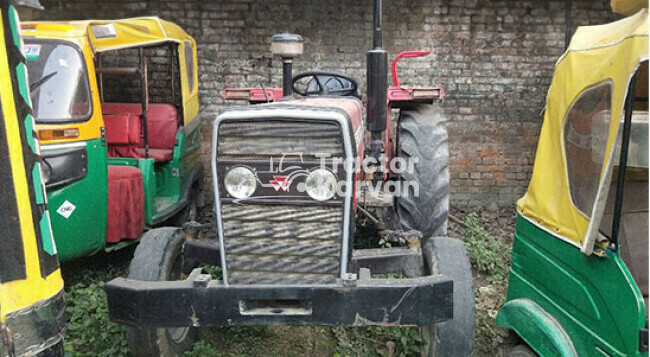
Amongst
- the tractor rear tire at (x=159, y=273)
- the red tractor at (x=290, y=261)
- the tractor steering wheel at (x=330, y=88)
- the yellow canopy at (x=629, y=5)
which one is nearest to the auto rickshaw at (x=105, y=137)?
the tractor rear tire at (x=159, y=273)

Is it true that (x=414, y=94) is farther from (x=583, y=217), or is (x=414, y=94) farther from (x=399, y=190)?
(x=583, y=217)

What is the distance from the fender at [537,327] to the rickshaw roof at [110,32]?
377 cm

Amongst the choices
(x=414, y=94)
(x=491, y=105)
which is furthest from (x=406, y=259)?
(x=491, y=105)

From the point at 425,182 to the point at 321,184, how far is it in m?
1.76

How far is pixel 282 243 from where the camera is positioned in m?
2.62

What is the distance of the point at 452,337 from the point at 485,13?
4903 millimetres

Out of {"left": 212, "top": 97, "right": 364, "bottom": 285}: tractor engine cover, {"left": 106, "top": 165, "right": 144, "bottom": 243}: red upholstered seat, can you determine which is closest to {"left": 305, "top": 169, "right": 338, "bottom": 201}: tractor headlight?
{"left": 212, "top": 97, "right": 364, "bottom": 285}: tractor engine cover

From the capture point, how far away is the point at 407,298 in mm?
2453

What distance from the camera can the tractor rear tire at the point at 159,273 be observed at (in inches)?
118

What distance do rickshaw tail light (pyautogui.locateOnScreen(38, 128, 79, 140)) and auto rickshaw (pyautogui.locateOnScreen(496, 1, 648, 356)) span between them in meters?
3.29

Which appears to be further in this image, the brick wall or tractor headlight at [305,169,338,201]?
the brick wall

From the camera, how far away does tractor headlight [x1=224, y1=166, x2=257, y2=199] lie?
2.54 metres

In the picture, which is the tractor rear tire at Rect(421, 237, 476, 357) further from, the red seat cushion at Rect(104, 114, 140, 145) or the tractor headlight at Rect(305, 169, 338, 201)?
the red seat cushion at Rect(104, 114, 140, 145)

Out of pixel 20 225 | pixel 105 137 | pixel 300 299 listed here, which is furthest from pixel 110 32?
pixel 20 225
